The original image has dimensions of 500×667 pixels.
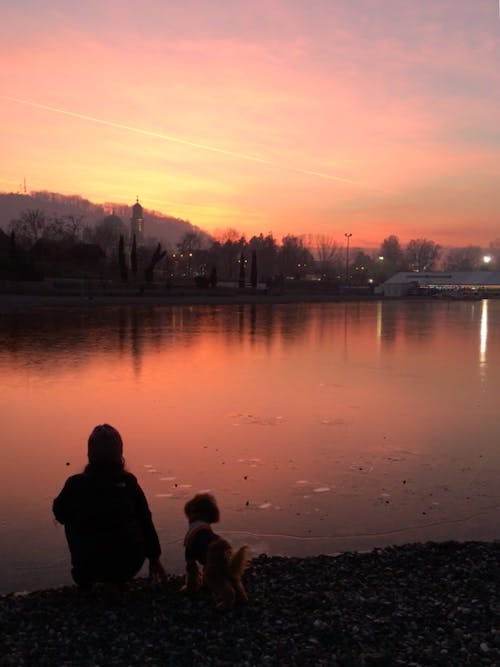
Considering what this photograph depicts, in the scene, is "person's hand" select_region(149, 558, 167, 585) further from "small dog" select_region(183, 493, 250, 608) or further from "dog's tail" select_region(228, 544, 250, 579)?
"dog's tail" select_region(228, 544, 250, 579)

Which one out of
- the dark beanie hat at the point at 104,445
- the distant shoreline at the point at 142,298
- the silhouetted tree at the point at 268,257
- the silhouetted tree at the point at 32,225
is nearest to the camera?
the dark beanie hat at the point at 104,445

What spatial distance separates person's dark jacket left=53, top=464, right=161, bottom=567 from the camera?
4012 millimetres

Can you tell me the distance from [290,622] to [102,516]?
1.29 meters

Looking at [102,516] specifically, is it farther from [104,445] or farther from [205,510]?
[205,510]

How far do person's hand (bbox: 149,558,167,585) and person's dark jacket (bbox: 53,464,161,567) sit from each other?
19 cm

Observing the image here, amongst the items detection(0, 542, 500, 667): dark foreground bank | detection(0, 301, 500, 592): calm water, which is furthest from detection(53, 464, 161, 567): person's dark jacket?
detection(0, 301, 500, 592): calm water

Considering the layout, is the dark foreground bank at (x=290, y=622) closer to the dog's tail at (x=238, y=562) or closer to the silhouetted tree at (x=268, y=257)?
the dog's tail at (x=238, y=562)

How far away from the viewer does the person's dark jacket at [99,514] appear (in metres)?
4.01

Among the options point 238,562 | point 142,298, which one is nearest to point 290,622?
point 238,562

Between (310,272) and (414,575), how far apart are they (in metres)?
160

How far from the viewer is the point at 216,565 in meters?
3.89

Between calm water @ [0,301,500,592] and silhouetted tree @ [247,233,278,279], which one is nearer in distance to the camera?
calm water @ [0,301,500,592]

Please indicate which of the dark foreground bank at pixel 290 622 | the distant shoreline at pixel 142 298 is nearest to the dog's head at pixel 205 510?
the dark foreground bank at pixel 290 622

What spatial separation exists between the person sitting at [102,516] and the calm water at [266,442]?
0.76 m
